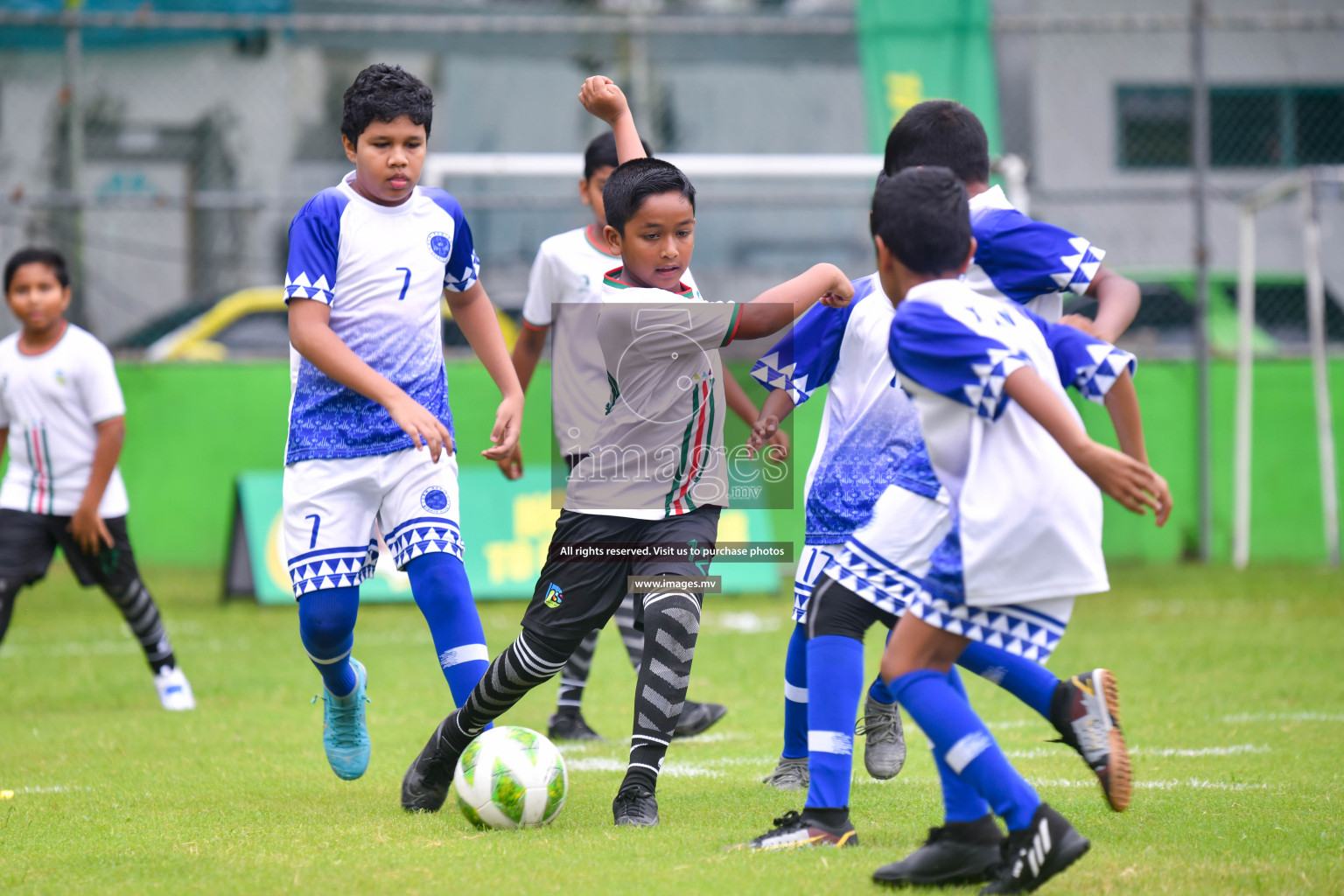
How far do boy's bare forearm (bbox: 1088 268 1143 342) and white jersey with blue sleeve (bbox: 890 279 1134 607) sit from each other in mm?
453

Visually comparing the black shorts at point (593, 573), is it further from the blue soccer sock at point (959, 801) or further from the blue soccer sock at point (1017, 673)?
the blue soccer sock at point (959, 801)

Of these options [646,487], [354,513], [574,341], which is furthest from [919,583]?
[574,341]

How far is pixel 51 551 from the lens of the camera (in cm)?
636

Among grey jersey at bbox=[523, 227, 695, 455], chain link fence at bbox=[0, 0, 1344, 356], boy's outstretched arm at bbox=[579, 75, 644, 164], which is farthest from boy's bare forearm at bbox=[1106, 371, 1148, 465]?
chain link fence at bbox=[0, 0, 1344, 356]

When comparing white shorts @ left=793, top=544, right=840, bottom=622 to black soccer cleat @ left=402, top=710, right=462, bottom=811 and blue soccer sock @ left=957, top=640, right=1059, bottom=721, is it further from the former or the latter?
black soccer cleat @ left=402, top=710, right=462, bottom=811

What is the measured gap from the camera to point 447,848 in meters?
3.48

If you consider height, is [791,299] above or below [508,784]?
above

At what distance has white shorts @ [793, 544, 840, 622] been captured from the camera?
3826mm

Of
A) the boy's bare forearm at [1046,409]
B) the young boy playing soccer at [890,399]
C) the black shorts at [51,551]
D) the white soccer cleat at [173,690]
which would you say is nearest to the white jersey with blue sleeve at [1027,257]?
the young boy playing soccer at [890,399]

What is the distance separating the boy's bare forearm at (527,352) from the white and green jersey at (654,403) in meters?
1.53

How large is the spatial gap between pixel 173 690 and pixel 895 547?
3946 millimetres

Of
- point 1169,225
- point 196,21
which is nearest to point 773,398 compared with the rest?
point 196,21

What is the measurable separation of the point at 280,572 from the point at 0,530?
3.34 meters

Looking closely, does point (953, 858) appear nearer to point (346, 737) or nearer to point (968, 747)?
point (968, 747)
